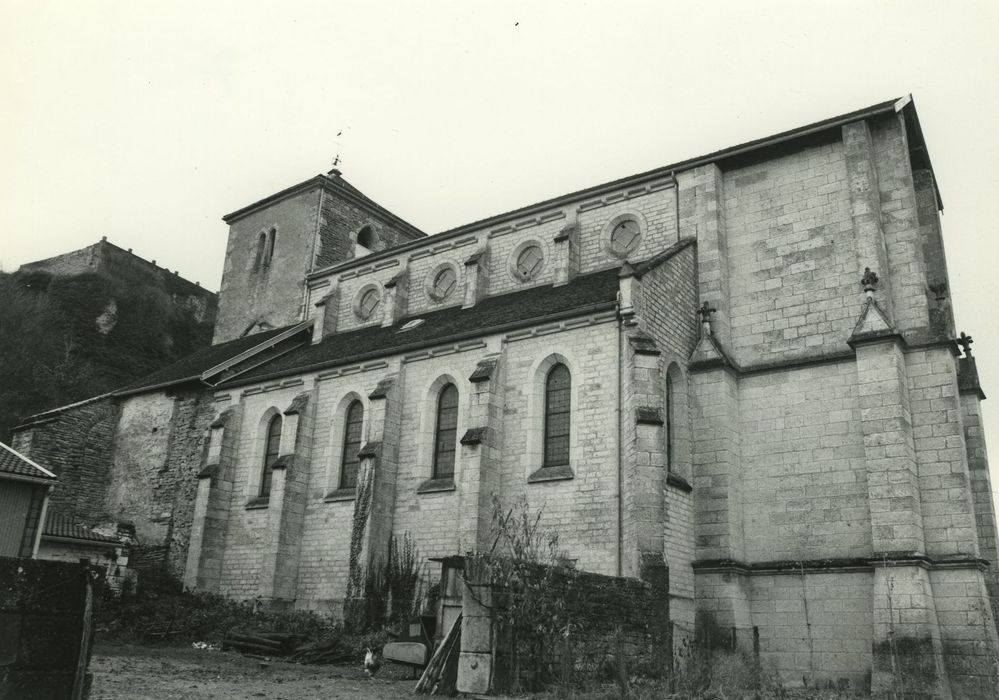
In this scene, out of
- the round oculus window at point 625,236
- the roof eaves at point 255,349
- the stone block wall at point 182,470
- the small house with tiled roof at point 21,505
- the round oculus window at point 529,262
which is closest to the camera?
the small house with tiled roof at point 21,505

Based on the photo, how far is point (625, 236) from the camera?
2328cm

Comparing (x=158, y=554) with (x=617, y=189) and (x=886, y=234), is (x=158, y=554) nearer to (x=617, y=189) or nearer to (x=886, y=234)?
(x=617, y=189)

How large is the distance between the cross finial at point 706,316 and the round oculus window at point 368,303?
12.1 m

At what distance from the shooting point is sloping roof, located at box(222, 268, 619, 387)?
797 inches

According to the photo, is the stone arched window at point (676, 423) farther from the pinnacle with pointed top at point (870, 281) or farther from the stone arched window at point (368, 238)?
the stone arched window at point (368, 238)

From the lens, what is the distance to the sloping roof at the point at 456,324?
2023 centimetres

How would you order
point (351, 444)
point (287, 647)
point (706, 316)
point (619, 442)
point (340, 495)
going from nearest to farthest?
1. point (619, 442)
2. point (287, 647)
3. point (706, 316)
4. point (340, 495)
5. point (351, 444)

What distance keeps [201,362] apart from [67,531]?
8.52 meters

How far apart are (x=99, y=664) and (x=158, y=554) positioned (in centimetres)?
1177

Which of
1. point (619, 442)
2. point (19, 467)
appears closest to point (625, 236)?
point (619, 442)

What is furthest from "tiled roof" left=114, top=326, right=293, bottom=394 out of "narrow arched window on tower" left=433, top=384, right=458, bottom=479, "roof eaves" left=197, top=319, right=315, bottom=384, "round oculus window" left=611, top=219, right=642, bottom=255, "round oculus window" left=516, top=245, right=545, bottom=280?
"round oculus window" left=611, top=219, right=642, bottom=255

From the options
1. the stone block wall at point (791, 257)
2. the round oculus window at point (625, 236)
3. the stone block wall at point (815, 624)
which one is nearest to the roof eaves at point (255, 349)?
the round oculus window at point (625, 236)

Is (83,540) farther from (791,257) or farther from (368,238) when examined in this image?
(791,257)

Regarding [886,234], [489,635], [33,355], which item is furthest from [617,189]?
[33,355]
